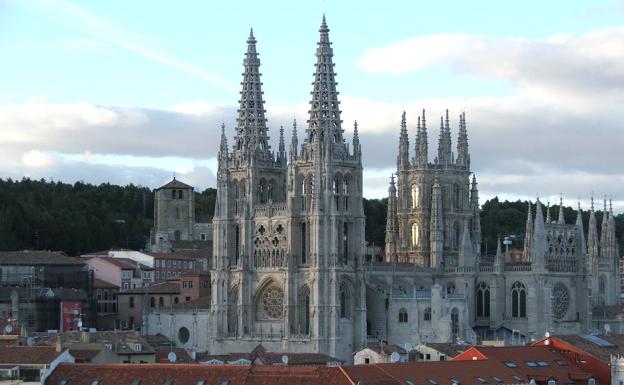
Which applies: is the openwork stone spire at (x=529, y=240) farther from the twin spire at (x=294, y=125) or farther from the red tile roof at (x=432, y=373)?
the red tile roof at (x=432, y=373)

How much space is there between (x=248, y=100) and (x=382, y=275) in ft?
60.1

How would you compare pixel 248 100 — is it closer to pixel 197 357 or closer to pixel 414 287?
pixel 414 287

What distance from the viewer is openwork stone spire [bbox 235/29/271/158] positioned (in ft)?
496

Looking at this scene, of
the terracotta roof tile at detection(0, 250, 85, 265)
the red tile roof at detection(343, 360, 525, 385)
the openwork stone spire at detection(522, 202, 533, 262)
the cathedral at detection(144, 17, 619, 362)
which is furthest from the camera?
the terracotta roof tile at detection(0, 250, 85, 265)

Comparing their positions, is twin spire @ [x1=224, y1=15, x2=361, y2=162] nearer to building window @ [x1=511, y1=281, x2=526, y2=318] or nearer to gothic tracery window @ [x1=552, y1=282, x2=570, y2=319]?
building window @ [x1=511, y1=281, x2=526, y2=318]

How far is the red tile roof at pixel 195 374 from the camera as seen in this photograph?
97.1m

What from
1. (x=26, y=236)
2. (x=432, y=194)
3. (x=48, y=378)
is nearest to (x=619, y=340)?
(x=432, y=194)

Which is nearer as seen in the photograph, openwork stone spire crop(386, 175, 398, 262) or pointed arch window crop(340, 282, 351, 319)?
pointed arch window crop(340, 282, 351, 319)

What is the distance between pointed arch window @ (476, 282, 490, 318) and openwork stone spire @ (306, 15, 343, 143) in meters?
17.9

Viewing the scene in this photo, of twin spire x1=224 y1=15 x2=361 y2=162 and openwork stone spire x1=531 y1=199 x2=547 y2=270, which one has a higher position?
twin spire x1=224 y1=15 x2=361 y2=162

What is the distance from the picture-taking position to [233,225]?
5925 inches

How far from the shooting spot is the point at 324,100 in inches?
5773

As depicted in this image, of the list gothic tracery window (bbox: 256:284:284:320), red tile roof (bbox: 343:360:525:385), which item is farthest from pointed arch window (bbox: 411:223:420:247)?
red tile roof (bbox: 343:360:525:385)

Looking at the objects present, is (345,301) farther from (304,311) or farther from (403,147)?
(403,147)
